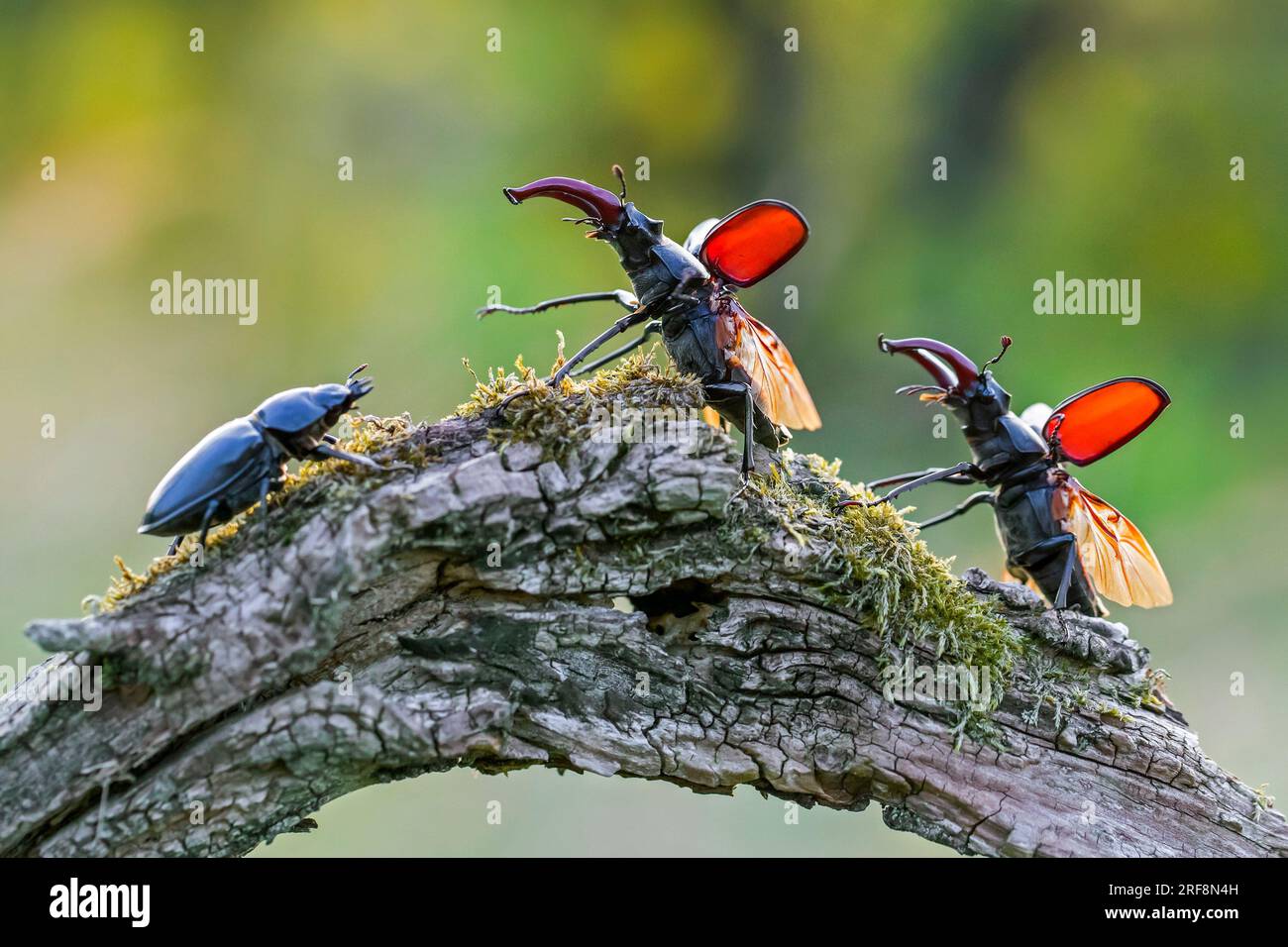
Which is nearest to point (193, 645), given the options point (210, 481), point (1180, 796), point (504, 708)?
point (210, 481)

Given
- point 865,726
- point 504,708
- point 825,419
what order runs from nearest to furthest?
point 504,708
point 865,726
point 825,419

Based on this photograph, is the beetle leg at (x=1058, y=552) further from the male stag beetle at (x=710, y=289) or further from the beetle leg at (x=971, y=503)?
the male stag beetle at (x=710, y=289)

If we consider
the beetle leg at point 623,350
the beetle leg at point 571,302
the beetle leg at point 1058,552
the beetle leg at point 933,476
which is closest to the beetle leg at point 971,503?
the beetle leg at point 933,476

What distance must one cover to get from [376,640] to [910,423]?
5542mm

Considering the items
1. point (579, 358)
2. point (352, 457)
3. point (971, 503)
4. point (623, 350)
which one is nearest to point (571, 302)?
point (623, 350)

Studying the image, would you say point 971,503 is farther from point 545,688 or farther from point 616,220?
point 545,688

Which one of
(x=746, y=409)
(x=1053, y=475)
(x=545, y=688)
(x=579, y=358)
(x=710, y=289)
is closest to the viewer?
(x=545, y=688)

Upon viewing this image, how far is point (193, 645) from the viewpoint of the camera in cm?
257

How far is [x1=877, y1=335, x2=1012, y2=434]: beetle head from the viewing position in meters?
3.67

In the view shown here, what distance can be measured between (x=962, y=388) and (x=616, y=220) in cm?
150

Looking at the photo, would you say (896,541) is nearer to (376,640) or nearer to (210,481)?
(376,640)

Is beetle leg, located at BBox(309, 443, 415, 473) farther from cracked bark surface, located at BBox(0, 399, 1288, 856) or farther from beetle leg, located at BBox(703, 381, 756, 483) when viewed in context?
beetle leg, located at BBox(703, 381, 756, 483)

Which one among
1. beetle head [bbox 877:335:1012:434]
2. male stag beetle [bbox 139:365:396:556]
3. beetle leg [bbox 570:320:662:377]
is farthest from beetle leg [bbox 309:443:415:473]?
beetle head [bbox 877:335:1012:434]

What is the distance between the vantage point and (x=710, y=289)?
11.9 ft
